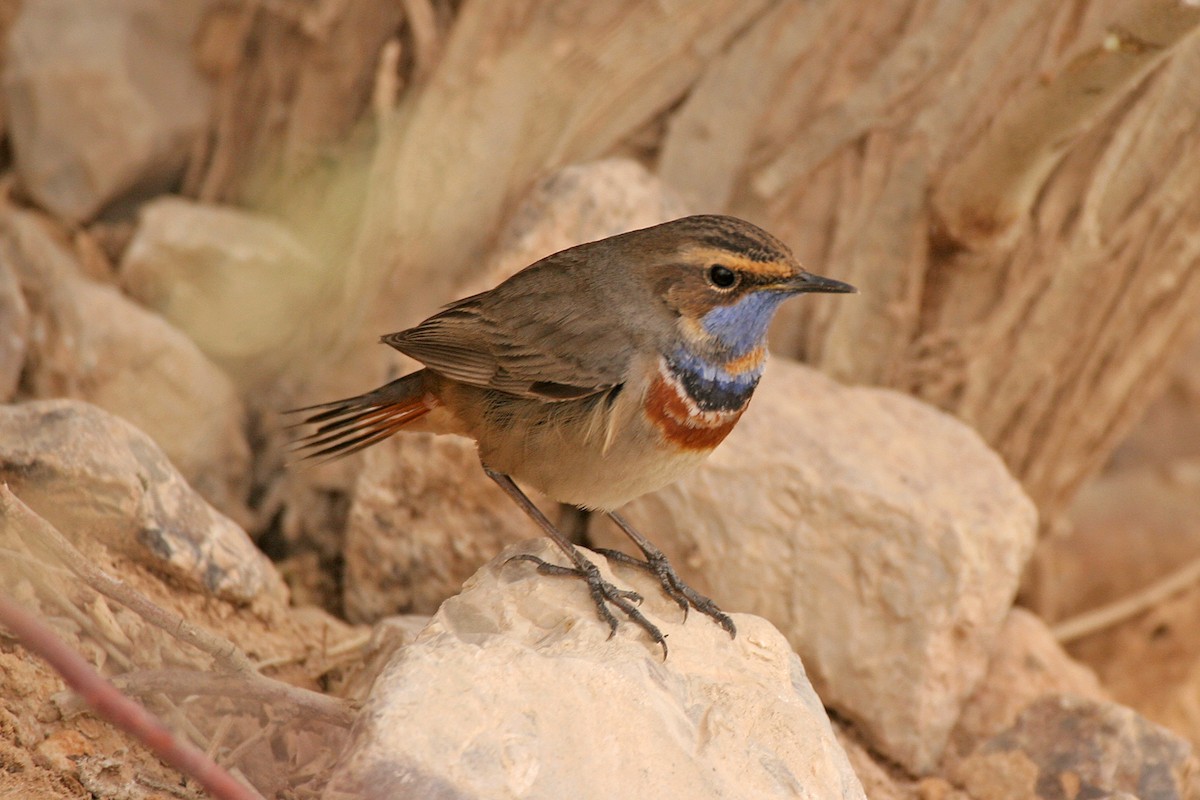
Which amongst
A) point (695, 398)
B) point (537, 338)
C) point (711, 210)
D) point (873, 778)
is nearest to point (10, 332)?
point (537, 338)

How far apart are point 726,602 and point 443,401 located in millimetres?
1304

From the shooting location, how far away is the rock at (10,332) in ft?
16.0

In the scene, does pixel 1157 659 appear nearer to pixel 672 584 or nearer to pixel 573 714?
pixel 672 584

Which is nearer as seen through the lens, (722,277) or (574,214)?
(722,277)

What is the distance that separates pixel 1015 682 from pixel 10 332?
13.3 feet

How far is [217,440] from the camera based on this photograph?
18.4 feet

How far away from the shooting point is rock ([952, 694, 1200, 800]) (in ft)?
14.0

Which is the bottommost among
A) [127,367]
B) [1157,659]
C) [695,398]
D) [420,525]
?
[1157,659]

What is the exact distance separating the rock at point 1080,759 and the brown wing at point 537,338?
6.29 feet

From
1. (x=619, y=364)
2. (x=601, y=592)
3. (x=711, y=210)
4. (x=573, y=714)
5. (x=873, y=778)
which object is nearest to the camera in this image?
(x=573, y=714)

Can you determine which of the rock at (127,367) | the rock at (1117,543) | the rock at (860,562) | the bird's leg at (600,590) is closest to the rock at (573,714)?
the bird's leg at (600,590)

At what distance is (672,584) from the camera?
4203mm

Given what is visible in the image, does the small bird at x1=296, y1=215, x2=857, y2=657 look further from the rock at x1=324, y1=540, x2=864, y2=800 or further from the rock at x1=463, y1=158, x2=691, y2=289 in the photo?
the rock at x1=463, y1=158, x2=691, y2=289

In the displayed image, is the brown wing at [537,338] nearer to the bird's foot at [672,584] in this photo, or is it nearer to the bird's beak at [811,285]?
the bird's beak at [811,285]
